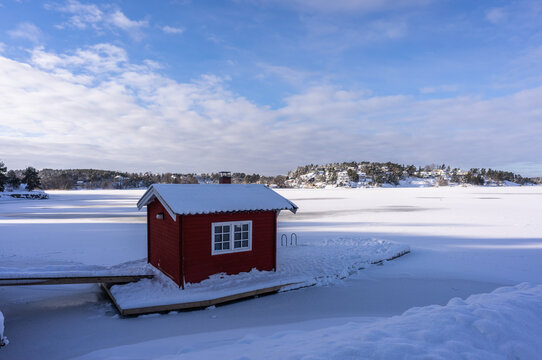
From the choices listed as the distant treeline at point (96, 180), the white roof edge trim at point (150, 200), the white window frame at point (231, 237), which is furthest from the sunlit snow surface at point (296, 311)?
the distant treeline at point (96, 180)

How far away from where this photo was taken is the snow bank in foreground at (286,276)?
8.29 m

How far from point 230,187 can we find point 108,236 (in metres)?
10.6

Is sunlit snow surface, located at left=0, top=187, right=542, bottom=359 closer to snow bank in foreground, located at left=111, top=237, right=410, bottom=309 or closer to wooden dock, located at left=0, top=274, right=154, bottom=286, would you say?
snow bank in foreground, located at left=111, top=237, right=410, bottom=309

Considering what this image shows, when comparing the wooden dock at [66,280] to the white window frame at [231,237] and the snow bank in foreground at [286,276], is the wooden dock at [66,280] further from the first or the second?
the white window frame at [231,237]

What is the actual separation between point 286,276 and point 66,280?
20.6 ft

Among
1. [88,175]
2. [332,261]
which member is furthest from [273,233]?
[88,175]

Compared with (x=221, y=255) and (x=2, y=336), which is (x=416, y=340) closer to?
(x=221, y=255)

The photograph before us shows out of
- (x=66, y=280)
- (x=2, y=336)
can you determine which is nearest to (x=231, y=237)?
(x=66, y=280)

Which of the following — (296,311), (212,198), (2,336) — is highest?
(212,198)

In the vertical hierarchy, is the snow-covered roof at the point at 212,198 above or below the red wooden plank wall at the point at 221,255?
A: above

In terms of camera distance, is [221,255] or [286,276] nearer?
[221,255]

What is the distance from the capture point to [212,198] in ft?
32.0

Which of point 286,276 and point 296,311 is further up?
point 286,276

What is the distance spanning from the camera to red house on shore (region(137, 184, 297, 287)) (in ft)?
29.1
